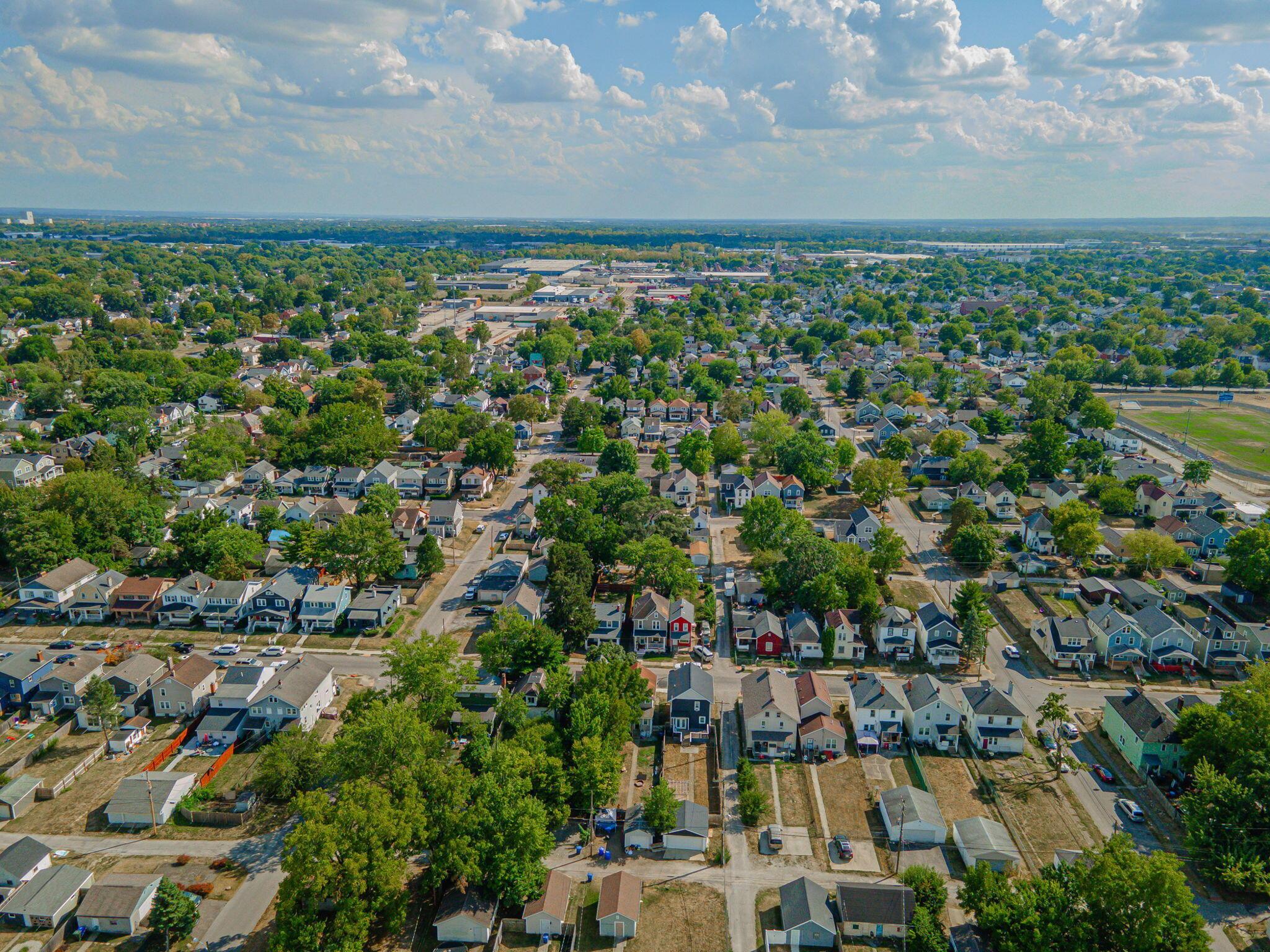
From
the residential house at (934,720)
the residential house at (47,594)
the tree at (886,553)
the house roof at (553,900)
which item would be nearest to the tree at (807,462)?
the tree at (886,553)

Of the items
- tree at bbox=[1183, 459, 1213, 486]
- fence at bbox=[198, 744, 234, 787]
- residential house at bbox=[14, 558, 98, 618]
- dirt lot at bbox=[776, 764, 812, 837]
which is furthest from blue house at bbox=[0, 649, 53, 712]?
tree at bbox=[1183, 459, 1213, 486]

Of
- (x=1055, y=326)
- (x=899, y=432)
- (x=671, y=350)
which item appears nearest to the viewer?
(x=899, y=432)

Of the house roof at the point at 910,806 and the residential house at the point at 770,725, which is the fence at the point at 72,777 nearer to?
the residential house at the point at 770,725

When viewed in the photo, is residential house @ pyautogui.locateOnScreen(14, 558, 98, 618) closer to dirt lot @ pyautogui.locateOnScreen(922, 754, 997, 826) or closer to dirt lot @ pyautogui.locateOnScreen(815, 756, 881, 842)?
dirt lot @ pyautogui.locateOnScreen(815, 756, 881, 842)

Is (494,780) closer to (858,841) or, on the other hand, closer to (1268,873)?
(858,841)

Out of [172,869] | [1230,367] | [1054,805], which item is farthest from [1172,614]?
[1230,367]

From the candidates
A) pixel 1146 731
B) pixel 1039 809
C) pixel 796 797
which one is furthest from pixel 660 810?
pixel 1146 731

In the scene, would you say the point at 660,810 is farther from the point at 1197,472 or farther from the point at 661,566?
the point at 1197,472
